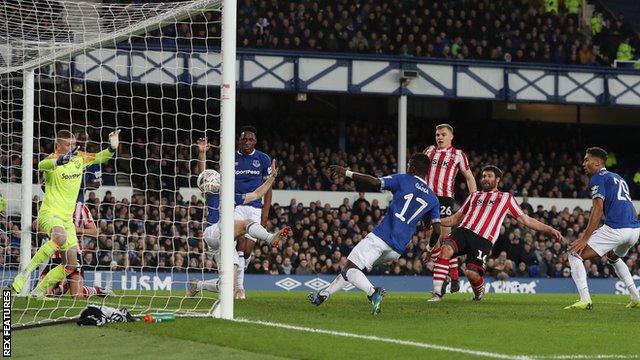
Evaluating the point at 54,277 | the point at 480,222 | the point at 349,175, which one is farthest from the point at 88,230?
the point at 480,222

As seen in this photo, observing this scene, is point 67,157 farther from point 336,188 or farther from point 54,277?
point 336,188

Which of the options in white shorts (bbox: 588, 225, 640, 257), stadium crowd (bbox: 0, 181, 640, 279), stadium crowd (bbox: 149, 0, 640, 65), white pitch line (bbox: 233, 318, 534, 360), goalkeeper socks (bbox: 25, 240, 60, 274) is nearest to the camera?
white pitch line (bbox: 233, 318, 534, 360)

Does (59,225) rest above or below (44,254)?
above

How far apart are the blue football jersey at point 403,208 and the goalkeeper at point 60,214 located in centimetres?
349

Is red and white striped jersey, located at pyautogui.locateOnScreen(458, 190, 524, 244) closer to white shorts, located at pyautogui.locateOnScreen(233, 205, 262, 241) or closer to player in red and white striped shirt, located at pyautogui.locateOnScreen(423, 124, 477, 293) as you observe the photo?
player in red and white striped shirt, located at pyautogui.locateOnScreen(423, 124, 477, 293)

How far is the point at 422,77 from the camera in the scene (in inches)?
1345

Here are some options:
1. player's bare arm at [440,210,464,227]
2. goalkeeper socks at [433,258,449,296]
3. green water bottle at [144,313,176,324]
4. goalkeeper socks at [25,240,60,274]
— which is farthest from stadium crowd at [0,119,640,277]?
green water bottle at [144,313,176,324]

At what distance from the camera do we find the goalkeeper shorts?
48.1 ft

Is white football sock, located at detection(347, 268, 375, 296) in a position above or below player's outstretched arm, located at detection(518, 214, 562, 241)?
below

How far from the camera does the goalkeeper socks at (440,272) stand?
16.2m

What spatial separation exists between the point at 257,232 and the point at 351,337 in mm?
5136

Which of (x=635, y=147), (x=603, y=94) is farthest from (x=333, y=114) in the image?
(x=635, y=147)

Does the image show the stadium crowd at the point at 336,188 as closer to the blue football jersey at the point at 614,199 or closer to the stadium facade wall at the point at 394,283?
the stadium facade wall at the point at 394,283

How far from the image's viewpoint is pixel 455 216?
53.0 feet
